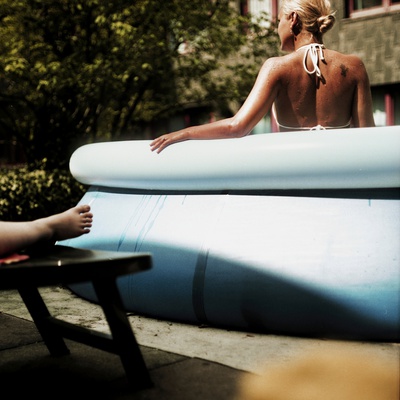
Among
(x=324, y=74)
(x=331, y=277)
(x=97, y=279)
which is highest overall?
(x=324, y=74)

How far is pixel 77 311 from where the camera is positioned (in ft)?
12.9

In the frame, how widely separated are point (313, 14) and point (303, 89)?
1.50ft

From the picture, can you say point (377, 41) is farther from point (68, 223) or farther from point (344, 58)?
point (68, 223)

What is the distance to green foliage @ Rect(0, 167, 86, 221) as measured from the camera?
8.32 meters

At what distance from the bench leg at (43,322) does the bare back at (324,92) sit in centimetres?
174

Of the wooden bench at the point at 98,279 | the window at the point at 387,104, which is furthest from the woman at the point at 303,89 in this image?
the window at the point at 387,104

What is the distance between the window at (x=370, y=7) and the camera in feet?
45.4

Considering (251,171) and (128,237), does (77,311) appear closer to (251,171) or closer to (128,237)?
(128,237)

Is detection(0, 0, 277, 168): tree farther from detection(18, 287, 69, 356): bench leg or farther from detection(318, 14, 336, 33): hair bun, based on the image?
detection(18, 287, 69, 356): bench leg

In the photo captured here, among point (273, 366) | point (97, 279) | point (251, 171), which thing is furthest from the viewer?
point (251, 171)

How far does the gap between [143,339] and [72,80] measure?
578 cm

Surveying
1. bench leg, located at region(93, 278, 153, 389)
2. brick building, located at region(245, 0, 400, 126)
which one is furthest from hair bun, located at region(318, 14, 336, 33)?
brick building, located at region(245, 0, 400, 126)

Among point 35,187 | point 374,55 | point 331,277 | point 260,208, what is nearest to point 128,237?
point 260,208

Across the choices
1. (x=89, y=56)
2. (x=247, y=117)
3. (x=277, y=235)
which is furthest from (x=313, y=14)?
(x=89, y=56)
